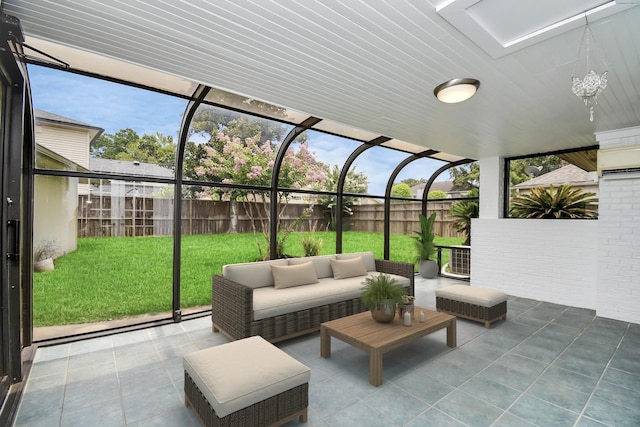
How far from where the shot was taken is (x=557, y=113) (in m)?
3.95

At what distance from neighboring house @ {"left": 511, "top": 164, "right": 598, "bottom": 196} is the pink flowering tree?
4.31 meters

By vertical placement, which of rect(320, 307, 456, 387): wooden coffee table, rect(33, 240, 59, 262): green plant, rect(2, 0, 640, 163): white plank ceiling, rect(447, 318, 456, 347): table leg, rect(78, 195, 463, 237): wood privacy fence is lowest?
rect(447, 318, 456, 347): table leg

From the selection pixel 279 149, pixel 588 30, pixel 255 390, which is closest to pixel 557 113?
pixel 588 30

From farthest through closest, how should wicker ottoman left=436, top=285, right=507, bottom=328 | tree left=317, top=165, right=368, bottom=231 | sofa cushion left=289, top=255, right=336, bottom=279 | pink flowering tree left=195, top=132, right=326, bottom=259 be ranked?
tree left=317, top=165, right=368, bottom=231 < sofa cushion left=289, top=255, right=336, bottom=279 < pink flowering tree left=195, top=132, right=326, bottom=259 < wicker ottoman left=436, top=285, right=507, bottom=328

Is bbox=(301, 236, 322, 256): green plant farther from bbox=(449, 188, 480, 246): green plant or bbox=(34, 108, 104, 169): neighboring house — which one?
bbox=(449, 188, 480, 246): green plant

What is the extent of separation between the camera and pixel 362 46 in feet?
8.12

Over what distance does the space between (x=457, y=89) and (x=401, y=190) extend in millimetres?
5191

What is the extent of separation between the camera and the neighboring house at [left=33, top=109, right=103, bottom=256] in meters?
3.51

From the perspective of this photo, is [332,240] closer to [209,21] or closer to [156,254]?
[156,254]

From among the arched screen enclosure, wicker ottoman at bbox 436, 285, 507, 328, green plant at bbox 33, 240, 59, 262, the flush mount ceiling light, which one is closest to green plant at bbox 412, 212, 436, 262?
the arched screen enclosure

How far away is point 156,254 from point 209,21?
3.46m

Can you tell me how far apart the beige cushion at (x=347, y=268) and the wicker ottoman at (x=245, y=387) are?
2.74m

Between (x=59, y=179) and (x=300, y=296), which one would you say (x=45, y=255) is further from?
(x=300, y=296)

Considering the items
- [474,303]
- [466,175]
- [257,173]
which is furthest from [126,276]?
[466,175]
